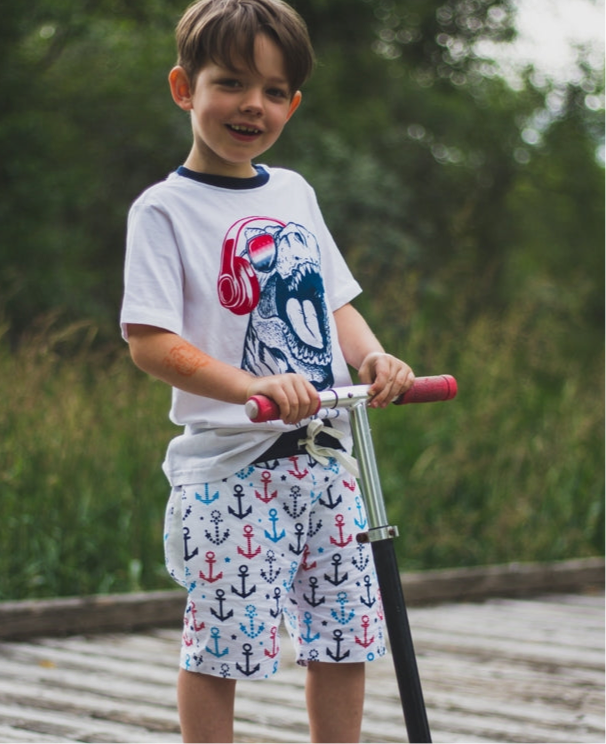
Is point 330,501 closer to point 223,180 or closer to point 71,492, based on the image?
point 223,180

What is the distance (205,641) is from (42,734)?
0.80 m

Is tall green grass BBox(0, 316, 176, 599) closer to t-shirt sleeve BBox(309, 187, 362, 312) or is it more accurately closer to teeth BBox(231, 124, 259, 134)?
t-shirt sleeve BBox(309, 187, 362, 312)

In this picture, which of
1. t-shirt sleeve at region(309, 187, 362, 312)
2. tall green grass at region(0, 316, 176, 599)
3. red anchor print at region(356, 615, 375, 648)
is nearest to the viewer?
red anchor print at region(356, 615, 375, 648)

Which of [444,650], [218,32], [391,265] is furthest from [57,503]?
[391,265]

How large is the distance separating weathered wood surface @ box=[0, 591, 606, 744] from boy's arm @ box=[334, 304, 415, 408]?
3.22 feet

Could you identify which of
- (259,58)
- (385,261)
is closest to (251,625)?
(259,58)

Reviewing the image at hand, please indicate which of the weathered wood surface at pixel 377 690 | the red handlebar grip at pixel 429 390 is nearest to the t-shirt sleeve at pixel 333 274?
the red handlebar grip at pixel 429 390

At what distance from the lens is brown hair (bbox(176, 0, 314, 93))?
1788 mm

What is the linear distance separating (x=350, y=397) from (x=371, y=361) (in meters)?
0.17

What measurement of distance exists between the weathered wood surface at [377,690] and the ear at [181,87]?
137 centimetres

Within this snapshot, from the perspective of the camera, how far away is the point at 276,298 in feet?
6.16

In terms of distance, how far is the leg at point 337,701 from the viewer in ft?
6.48

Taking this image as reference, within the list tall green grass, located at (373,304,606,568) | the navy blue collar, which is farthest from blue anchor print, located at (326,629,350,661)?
tall green grass, located at (373,304,606,568)

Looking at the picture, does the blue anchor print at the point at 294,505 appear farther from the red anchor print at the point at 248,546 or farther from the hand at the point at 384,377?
the hand at the point at 384,377
